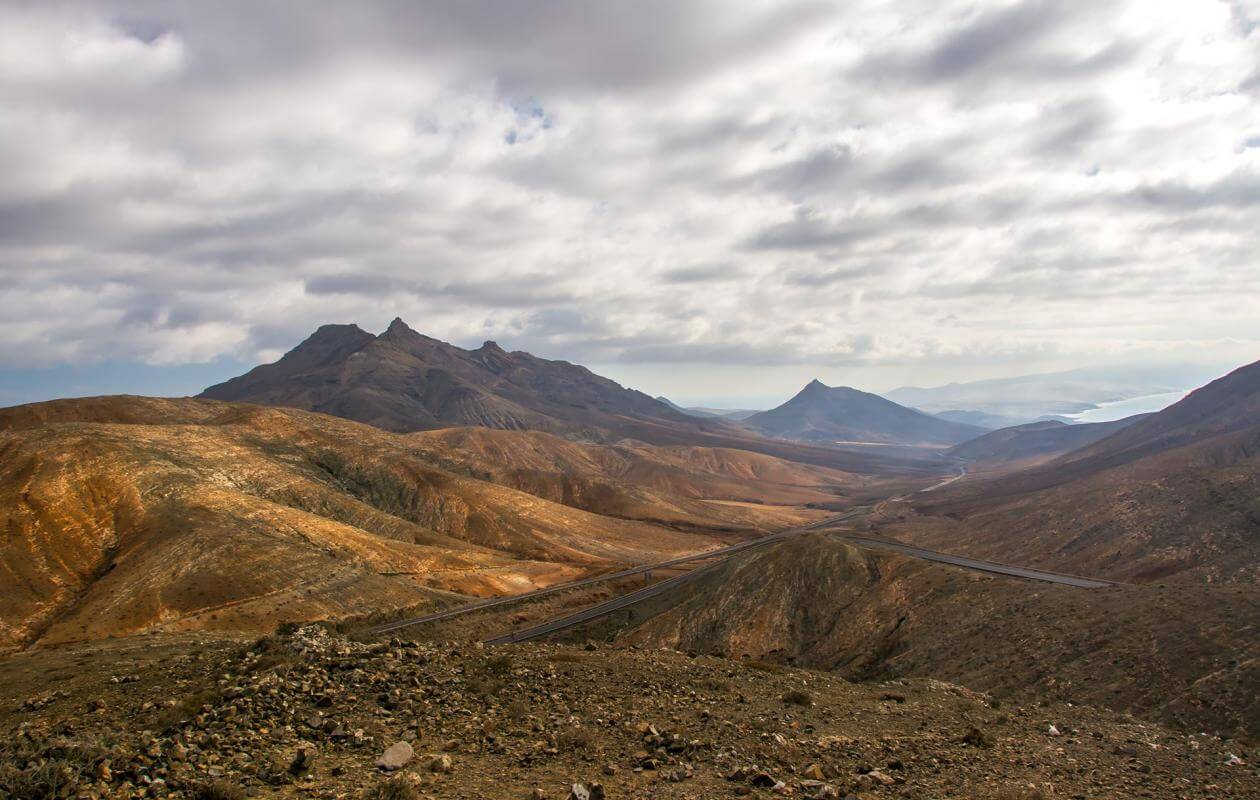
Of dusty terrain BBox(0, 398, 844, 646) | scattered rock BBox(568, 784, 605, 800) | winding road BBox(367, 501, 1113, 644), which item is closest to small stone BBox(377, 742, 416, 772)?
scattered rock BBox(568, 784, 605, 800)

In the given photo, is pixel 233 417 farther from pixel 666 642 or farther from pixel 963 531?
pixel 963 531

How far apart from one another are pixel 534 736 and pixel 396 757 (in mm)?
3993

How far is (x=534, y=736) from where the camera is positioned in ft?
59.1

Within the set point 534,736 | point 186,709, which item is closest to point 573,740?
point 534,736

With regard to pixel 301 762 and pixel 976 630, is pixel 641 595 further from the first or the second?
pixel 301 762

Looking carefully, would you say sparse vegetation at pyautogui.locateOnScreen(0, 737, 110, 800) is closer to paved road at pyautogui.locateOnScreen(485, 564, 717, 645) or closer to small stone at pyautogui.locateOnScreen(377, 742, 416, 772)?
small stone at pyautogui.locateOnScreen(377, 742, 416, 772)

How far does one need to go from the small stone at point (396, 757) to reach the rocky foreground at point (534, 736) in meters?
0.04

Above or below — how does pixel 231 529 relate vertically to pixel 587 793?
below

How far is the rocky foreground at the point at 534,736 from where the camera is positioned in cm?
1396

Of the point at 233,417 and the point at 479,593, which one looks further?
the point at 233,417

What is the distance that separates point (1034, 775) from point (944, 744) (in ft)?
8.18

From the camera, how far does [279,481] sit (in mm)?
120438

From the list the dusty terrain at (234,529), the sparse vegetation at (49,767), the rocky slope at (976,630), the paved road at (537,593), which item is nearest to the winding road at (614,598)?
the paved road at (537,593)

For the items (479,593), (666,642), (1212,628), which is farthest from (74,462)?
(1212,628)
